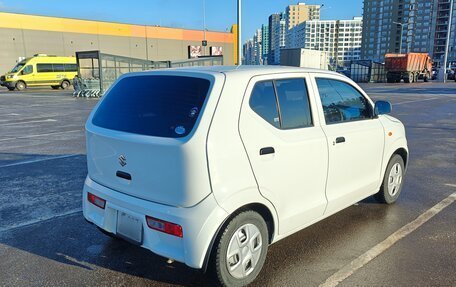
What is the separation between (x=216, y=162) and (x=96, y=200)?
4.13ft

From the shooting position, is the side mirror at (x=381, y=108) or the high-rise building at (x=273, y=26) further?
the high-rise building at (x=273, y=26)

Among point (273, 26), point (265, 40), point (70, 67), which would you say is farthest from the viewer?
point (273, 26)

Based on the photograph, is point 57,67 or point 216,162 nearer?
point 216,162

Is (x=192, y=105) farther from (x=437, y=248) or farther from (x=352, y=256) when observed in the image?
(x=437, y=248)

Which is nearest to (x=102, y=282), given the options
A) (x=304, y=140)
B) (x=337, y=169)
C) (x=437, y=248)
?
(x=304, y=140)

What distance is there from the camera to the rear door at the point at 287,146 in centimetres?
292

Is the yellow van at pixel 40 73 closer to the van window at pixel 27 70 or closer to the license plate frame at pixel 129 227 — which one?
the van window at pixel 27 70

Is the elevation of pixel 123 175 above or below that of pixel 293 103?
below

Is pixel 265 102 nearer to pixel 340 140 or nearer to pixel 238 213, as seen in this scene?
pixel 238 213

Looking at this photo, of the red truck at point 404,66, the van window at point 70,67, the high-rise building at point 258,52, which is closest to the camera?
the van window at point 70,67

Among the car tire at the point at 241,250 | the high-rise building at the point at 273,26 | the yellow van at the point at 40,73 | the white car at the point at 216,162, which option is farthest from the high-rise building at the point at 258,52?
the car tire at the point at 241,250

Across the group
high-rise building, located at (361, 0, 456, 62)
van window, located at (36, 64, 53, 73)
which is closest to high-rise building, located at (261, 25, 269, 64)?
high-rise building, located at (361, 0, 456, 62)

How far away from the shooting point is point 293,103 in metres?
3.36

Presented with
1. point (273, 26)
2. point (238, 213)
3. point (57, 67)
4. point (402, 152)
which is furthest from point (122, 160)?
point (273, 26)
